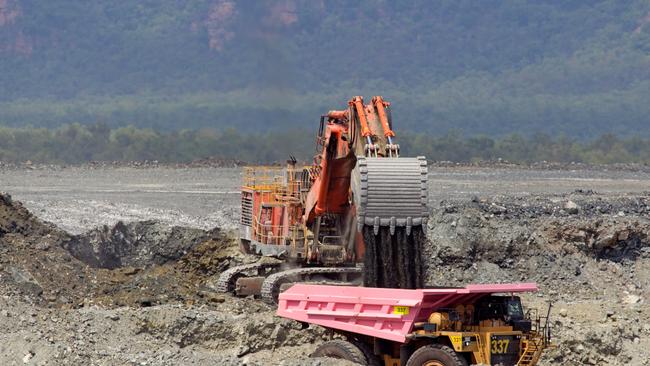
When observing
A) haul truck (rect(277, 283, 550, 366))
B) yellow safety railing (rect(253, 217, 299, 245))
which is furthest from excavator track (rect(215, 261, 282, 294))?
haul truck (rect(277, 283, 550, 366))

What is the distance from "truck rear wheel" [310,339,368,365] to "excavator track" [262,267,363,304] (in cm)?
626

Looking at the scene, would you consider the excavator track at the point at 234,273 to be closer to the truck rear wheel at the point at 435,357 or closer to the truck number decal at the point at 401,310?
the truck number decal at the point at 401,310

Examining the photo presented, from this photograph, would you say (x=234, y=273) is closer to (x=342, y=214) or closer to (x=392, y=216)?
(x=342, y=214)

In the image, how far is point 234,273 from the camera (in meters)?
28.3

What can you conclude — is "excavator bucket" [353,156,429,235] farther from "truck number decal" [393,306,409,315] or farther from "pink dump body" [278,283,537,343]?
"truck number decal" [393,306,409,315]

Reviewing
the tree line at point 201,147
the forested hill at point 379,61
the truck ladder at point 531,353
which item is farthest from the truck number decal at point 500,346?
the forested hill at point 379,61

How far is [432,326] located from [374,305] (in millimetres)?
1131

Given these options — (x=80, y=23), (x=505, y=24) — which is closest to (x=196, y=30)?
(x=80, y=23)

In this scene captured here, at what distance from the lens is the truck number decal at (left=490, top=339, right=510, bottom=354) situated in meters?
18.9

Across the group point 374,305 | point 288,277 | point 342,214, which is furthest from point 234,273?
point 374,305

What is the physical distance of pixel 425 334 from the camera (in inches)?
740

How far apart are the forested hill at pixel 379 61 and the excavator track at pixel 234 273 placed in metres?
39.4

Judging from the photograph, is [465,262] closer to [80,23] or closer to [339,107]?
[339,107]

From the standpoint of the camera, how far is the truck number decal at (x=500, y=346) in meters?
18.9
